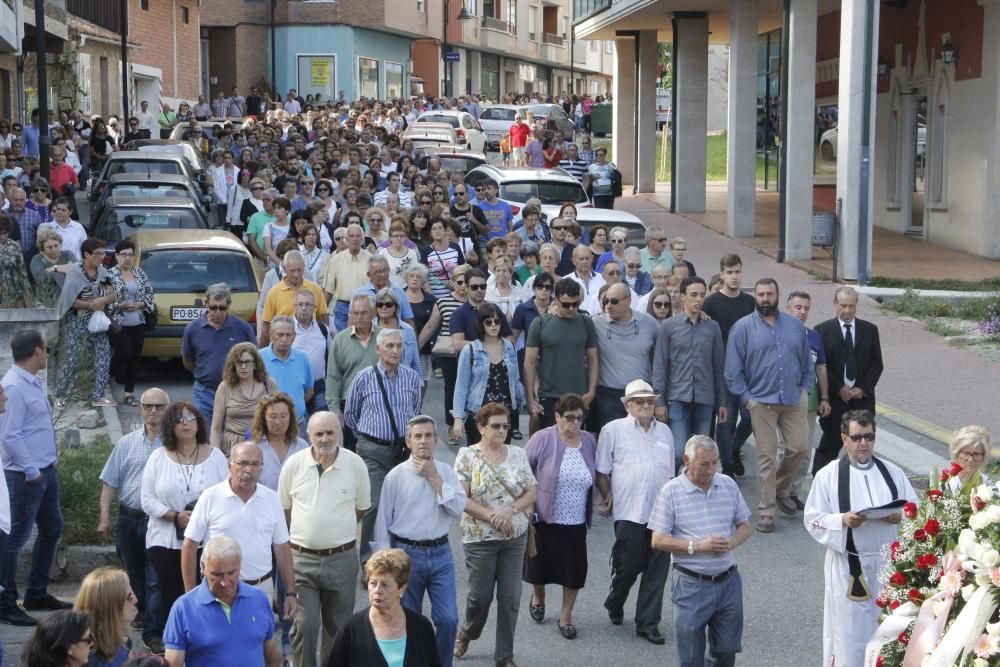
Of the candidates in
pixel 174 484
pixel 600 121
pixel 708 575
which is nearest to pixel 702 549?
pixel 708 575

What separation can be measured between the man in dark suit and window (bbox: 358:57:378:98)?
53.7 m

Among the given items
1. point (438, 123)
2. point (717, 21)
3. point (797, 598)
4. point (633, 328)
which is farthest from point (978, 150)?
point (438, 123)

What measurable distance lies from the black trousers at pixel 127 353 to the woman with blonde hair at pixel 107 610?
8.63m

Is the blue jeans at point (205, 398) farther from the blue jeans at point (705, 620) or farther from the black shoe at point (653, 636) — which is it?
the blue jeans at point (705, 620)

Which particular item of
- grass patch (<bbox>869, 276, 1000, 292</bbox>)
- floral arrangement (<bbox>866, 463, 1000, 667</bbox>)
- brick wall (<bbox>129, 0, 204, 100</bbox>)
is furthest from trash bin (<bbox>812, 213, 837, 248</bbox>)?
brick wall (<bbox>129, 0, 204, 100</bbox>)

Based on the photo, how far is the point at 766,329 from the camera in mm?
11742

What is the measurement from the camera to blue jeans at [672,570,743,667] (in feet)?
27.0

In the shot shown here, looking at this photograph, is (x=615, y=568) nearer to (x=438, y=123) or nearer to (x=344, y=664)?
(x=344, y=664)

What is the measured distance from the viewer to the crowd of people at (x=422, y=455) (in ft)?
26.2

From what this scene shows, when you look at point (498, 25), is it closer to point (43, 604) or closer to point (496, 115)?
point (496, 115)

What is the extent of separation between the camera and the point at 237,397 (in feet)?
33.4

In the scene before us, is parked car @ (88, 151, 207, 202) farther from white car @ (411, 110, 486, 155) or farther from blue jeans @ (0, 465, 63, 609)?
white car @ (411, 110, 486, 155)

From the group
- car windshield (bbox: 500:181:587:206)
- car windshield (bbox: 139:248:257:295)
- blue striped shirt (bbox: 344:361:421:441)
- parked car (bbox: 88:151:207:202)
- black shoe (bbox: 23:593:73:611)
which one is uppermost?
parked car (bbox: 88:151:207:202)

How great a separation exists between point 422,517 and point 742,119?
73.0ft
